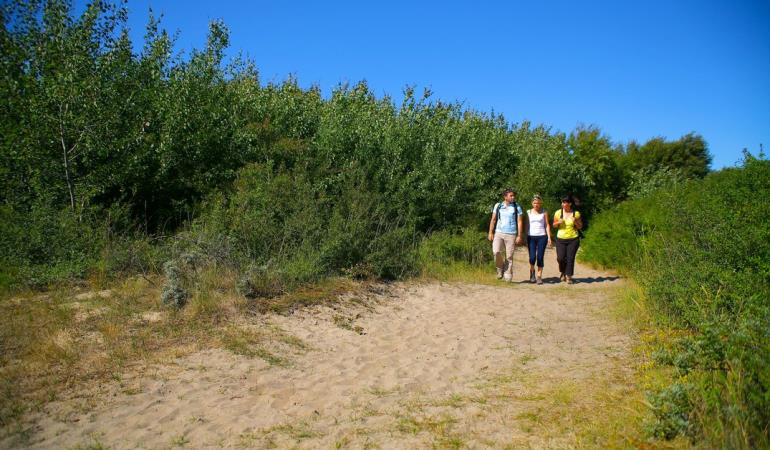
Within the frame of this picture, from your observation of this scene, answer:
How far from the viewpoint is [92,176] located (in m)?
10.9

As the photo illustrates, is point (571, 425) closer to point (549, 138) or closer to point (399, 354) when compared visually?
point (399, 354)

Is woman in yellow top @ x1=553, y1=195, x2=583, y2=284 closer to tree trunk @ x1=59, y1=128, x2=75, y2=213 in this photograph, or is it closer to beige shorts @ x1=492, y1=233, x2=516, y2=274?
beige shorts @ x1=492, y1=233, x2=516, y2=274

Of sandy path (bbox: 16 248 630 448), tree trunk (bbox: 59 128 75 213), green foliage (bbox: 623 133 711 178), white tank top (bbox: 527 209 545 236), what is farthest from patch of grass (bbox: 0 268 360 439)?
green foliage (bbox: 623 133 711 178)

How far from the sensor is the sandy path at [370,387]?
4004mm

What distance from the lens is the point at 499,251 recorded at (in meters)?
10.8

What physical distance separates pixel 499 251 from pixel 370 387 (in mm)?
6364

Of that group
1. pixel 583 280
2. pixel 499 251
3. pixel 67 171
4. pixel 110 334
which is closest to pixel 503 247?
pixel 499 251

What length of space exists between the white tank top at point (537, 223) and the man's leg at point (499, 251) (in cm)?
67

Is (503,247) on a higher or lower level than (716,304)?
higher

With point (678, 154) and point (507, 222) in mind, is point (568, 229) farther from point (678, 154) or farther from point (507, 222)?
point (678, 154)

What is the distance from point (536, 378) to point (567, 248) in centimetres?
588

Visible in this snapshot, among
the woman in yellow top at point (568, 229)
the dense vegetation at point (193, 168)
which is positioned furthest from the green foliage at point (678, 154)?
the woman in yellow top at point (568, 229)

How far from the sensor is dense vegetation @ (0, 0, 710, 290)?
9.10 metres

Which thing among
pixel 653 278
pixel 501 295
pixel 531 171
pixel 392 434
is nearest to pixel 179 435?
pixel 392 434
